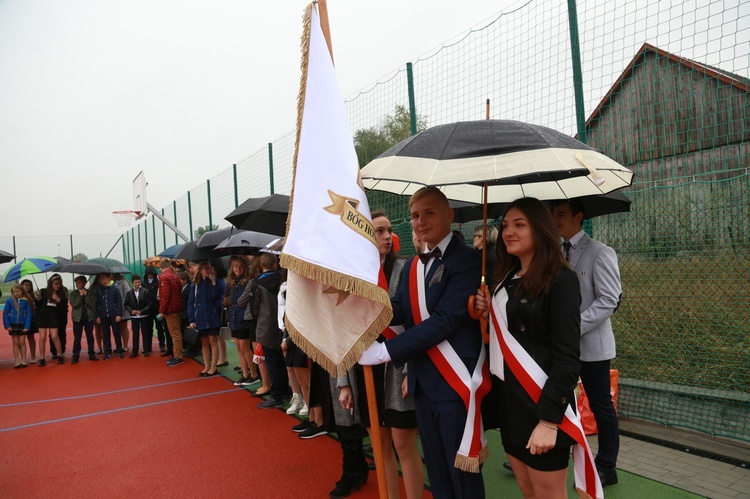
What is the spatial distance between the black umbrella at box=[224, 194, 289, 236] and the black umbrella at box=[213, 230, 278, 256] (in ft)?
3.79

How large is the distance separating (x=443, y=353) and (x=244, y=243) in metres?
4.61

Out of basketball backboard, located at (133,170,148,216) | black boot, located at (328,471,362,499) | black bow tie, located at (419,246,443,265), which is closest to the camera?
black bow tie, located at (419,246,443,265)

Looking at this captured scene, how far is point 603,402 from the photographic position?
119 inches

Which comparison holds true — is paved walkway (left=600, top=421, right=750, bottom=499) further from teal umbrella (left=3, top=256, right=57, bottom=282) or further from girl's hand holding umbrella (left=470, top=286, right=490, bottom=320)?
teal umbrella (left=3, top=256, right=57, bottom=282)

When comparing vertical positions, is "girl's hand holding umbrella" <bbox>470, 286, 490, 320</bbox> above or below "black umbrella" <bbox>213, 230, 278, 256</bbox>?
below

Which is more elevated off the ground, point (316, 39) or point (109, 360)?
point (316, 39)

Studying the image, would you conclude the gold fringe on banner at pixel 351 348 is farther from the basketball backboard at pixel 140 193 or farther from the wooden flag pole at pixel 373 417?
the basketball backboard at pixel 140 193

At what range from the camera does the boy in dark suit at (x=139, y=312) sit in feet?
31.2

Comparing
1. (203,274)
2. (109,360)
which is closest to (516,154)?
(203,274)

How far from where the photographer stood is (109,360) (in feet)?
31.2

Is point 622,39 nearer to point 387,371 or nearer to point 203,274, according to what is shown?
point 387,371

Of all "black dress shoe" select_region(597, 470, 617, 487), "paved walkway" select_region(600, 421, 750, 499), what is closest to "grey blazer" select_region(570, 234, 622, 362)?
"black dress shoe" select_region(597, 470, 617, 487)

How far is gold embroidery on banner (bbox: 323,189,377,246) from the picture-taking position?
80.7 inches

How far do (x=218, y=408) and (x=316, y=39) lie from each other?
4772mm
